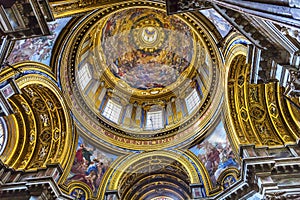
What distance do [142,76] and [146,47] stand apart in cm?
269

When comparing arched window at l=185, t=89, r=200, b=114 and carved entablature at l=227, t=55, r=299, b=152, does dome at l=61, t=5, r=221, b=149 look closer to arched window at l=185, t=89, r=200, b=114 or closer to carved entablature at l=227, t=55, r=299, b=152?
arched window at l=185, t=89, r=200, b=114

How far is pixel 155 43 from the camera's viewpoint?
75.1ft

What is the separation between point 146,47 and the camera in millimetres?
22938

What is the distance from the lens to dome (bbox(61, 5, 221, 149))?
15.4m

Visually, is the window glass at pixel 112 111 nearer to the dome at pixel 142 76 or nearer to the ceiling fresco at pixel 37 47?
the dome at pixel 142 76

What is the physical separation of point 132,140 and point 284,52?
11.9 m

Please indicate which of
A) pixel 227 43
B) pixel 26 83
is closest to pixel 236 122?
pixel 227 43

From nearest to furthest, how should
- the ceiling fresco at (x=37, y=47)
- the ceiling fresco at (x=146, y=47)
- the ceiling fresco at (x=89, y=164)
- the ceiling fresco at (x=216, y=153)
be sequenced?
the ceiling fresco at (x=37, y=47) → the ceiling fresco at (x=216, y=153) → the ceiling fresco at (x=89, y=164) → the ceiling fresco at (x=146, y=47)

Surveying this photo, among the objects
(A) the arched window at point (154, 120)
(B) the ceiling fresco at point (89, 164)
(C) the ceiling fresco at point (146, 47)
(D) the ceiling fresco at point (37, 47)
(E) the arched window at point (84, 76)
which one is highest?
(C) the ceiling fresco at point (146, 47)

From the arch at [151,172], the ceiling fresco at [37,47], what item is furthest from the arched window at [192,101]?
the ceiling fresco at [37,47]

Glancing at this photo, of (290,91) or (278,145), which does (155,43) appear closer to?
(278,145)

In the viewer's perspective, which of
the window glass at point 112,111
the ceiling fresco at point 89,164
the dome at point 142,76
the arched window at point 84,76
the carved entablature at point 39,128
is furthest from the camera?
the window glass at point 112,111

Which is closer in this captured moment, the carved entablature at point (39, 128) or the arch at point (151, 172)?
the carved entablature at point (39, 128)

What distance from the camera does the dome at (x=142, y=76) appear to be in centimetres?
1543
